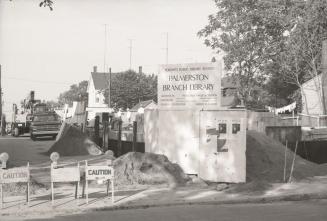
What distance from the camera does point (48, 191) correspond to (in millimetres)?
13133

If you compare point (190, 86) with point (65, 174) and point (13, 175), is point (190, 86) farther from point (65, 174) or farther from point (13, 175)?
point (13, 175)

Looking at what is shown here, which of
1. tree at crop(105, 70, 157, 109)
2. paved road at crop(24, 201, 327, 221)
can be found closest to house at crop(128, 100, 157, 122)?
tree at crop(105, 70, 157, 109)

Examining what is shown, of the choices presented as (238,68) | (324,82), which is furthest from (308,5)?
(324,82)

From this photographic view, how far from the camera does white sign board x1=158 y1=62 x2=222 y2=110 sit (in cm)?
1453

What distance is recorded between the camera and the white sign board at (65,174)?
11.4 m

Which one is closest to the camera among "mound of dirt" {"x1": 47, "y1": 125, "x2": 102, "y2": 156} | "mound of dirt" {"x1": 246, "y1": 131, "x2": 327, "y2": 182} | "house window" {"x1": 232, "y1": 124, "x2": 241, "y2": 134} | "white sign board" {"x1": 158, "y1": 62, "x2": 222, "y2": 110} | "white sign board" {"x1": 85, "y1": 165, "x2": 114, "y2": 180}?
"white sign board" {"x1": 85, "y1": 165, "x2": 114, "y2": 180}

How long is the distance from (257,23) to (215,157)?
4142cm

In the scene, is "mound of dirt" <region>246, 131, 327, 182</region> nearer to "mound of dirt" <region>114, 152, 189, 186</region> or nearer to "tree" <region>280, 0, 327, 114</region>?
"mound of dirt" <region>114, 152, 189, 186</region>

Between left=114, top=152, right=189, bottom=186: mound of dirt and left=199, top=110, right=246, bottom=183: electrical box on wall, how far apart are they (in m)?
0.99

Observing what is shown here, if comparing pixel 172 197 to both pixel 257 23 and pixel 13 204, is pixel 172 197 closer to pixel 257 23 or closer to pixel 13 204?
pixel 13 204

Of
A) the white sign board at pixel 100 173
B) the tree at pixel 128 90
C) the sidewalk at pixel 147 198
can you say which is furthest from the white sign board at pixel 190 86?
the tree at pixel 128 90

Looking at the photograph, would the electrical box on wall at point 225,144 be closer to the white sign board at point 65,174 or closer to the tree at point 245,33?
the white sign board at point 65,174

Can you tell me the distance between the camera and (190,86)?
14.8 m

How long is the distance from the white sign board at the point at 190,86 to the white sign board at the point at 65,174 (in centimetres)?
440
